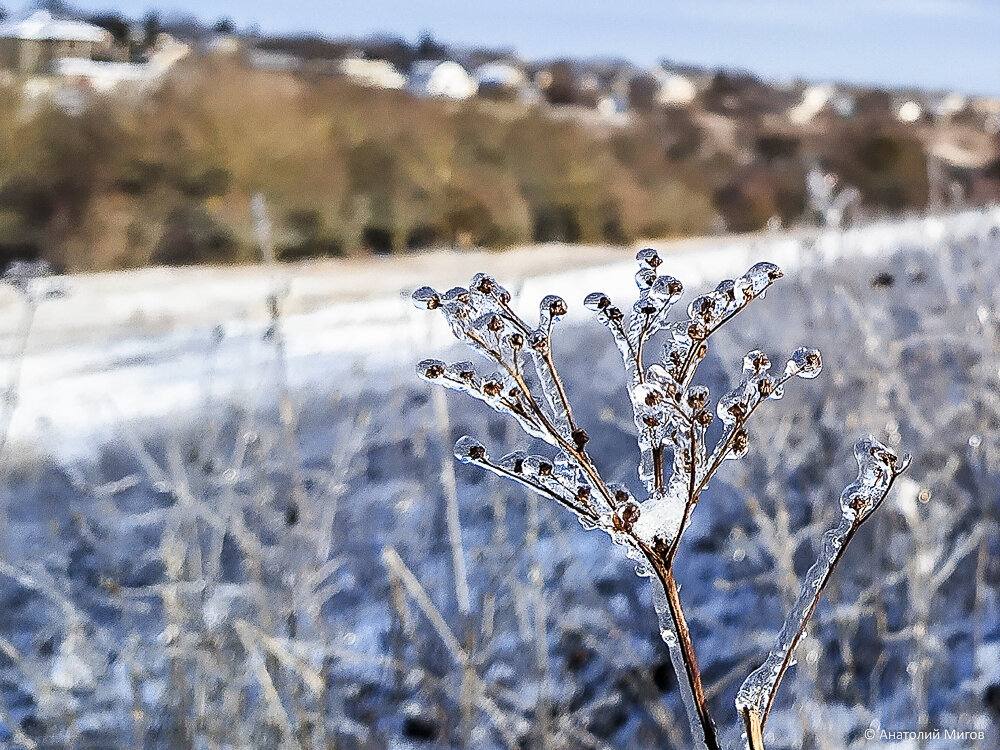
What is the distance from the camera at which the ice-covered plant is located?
624 millimetres

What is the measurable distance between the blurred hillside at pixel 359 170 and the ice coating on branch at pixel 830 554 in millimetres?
9871

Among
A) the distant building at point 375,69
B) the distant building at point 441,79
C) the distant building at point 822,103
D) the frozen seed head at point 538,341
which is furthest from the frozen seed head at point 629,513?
the distant building at point 375,69

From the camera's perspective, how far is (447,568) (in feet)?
9.52

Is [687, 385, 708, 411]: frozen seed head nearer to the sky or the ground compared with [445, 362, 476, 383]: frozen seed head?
nearer to the ground

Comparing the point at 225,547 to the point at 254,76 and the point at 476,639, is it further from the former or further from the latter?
the point at 254,76

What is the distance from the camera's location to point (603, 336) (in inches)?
233

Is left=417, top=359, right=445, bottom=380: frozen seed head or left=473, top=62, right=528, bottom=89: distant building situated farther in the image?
left=473, top=62, right=528, bottom=89: distant building

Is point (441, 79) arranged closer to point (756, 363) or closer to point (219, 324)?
point (219, 324)

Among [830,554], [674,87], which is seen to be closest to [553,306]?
[830,554]

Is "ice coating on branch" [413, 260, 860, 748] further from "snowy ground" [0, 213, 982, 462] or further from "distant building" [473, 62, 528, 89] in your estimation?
"distant building" [473, 62, 528, 89]

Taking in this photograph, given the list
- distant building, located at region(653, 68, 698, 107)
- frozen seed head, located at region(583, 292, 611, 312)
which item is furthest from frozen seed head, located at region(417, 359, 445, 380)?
distant building, located at region(653, 68, 698, 107)

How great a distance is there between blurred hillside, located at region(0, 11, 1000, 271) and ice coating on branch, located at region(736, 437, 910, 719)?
987cm

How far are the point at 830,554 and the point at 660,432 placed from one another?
0.50 ft

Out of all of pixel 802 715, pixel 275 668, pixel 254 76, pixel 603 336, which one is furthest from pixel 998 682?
pixel 254 76
